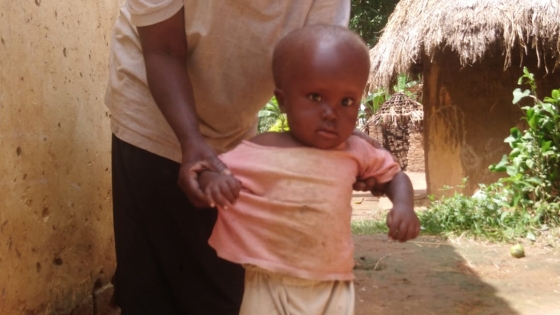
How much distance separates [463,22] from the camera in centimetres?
745

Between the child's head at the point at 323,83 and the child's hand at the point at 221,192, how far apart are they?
246 millimetres

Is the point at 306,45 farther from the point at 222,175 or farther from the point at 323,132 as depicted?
the point at 222,175

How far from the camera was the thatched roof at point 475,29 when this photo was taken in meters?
7.17

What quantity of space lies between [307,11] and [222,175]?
0.61 meters

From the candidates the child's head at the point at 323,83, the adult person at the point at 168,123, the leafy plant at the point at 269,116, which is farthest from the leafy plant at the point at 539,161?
the leafy plant at the point at 269,116

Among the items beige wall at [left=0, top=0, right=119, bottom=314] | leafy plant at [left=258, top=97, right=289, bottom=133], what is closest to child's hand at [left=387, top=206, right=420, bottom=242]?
beige wall at [left=0, top=0, right=119, bottom=314]

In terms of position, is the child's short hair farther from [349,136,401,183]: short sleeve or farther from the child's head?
[349,136,401,183]: short sleeve

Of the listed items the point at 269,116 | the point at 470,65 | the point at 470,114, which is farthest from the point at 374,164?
the point at 269,116

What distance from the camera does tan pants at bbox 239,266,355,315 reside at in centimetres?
162

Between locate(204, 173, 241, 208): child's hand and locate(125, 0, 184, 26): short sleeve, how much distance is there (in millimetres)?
491

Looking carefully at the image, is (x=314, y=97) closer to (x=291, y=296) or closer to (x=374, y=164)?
(x=374, y=164)

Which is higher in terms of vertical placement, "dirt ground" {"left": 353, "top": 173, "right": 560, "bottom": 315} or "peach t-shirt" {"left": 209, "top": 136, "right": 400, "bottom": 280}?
"peach t-shirt" {"left": 209, "top": 136, "right": 400, "bottom": 280}

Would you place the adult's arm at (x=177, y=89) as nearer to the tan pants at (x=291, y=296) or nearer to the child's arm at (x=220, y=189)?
the child's arm at (x=220, y=189)

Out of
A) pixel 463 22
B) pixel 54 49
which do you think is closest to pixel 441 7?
pixel 463 22
